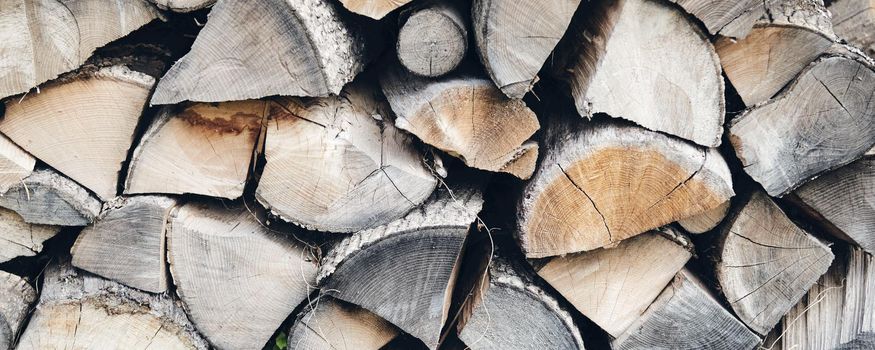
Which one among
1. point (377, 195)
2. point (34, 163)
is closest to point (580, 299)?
point (377, 195)

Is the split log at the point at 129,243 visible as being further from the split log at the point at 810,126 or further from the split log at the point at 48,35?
the split log at the point at 810,126

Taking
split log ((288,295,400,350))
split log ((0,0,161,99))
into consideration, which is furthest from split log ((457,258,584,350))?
split log ((0,0,161,99))

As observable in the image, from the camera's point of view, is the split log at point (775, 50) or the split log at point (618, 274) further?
the split log at point (618, 274)

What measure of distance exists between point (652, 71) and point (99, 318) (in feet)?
5.84

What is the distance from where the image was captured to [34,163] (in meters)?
2.10

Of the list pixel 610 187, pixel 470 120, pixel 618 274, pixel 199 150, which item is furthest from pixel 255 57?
pixel 618 274

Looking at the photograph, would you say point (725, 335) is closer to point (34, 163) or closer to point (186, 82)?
point (186, 82)

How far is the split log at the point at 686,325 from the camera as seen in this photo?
2254mm

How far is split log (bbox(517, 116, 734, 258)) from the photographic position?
6.53 ft

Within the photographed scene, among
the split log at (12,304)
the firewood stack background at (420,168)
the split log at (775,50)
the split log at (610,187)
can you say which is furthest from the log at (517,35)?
the split log at (12,304)

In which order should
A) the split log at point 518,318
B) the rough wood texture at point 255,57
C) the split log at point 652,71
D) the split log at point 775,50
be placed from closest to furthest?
1. the rough wood texture at point 255,57
2. the split log at point 652,71
3. the split log at point 775,50
4. the split log at point 518,318

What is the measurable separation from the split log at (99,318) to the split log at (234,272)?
0.27 feet

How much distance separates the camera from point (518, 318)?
2.24 m

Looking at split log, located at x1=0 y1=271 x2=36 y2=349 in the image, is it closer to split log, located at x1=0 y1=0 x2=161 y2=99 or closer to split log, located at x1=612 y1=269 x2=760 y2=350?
split log, located at x1=0 y1=0 x2=161 y2=99
